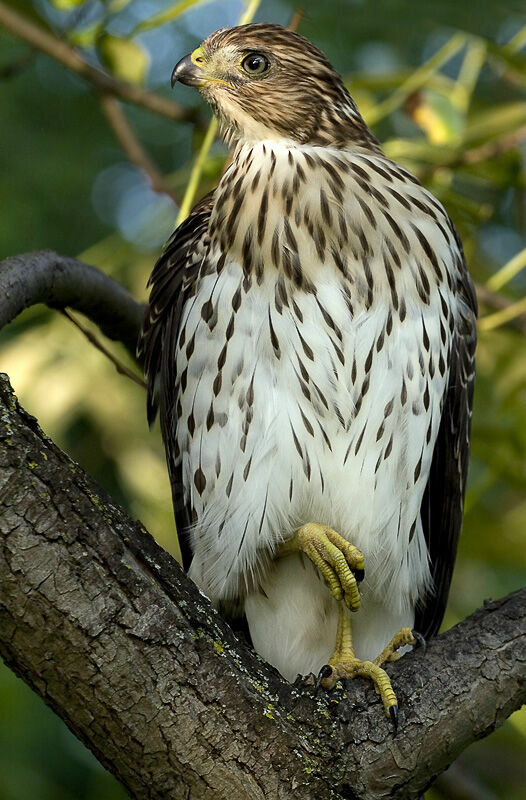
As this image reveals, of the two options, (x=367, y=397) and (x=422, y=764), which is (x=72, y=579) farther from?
(x=367, y=397)

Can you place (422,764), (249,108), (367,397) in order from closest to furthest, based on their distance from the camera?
(422,764) < (367,397) < (249,108)

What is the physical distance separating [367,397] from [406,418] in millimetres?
134

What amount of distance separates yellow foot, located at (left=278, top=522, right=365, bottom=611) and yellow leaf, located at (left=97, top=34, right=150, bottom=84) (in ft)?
5.50

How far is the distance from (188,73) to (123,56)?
51 cm

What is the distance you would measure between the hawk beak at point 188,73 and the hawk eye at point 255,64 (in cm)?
14

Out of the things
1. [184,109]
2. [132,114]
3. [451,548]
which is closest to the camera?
[451,548]

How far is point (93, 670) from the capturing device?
2.02m

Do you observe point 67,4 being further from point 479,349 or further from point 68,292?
point 479,349

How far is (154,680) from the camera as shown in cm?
209

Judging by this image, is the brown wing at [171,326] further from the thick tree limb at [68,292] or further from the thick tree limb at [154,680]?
the thick tree limb at [154,680]

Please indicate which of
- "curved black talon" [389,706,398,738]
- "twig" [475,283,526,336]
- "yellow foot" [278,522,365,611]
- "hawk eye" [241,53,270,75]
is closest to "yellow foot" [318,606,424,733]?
"curved black talon" [389,706,398,738]

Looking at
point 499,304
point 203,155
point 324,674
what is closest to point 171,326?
point 203,155

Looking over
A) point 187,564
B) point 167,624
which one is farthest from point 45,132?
point 167,624

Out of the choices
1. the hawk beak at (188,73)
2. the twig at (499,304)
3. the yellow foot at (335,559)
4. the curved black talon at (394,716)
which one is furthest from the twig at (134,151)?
the curved black talon at (394,716)
